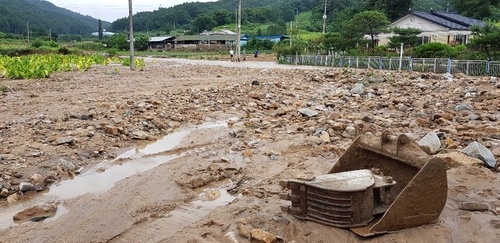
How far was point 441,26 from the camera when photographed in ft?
106

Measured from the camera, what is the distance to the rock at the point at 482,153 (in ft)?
15.0

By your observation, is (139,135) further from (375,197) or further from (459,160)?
(459,160)

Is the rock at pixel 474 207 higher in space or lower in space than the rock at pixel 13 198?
higher

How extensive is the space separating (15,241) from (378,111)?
7.67 metres

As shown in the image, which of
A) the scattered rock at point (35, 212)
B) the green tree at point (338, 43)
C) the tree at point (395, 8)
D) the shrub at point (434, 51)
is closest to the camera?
the scattered rock at point (35, 212)

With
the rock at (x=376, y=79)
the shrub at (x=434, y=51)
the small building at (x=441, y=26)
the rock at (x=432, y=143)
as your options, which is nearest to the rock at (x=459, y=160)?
the rock at (x=432, y=143)

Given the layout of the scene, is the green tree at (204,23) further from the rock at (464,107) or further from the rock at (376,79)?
the rock at (464,107)

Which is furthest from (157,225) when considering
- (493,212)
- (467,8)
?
(467,8)

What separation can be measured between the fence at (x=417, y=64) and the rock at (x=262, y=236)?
1749 centimetres

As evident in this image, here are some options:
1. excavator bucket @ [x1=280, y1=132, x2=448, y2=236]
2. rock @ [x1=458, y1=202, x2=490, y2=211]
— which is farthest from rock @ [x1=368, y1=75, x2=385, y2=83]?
excavator bucket @ [x1=280, y1=132, x2=448, y2=236]

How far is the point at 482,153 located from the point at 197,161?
3.65 metres

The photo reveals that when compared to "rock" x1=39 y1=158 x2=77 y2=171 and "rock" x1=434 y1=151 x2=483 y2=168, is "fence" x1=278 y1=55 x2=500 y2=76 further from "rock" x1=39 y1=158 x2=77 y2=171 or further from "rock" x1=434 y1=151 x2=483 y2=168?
"rock" x1=39 y1=158 x2=77 y2=171

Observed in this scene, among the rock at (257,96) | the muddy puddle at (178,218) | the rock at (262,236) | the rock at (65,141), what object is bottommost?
the muddy puddle at (178,218)

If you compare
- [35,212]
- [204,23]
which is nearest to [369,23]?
[35,212]
